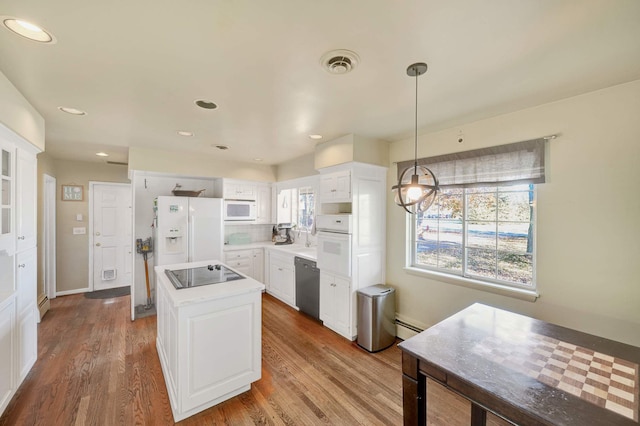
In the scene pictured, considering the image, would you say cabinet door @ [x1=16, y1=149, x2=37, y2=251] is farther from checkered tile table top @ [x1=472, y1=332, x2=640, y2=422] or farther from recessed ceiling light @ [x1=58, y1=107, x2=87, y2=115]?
checkered tile table top @ [x1=472, y1=332, x2=640, y2=422]

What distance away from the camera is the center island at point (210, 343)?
188cm

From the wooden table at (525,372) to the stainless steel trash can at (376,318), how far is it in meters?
1.23

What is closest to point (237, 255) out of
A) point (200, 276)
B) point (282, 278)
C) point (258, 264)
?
point (258, 264)

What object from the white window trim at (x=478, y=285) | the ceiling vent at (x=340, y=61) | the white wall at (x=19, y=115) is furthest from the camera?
the white window trim at (x=478, y=285)

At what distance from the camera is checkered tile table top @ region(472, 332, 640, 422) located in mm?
1053

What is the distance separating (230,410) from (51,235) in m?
4.58

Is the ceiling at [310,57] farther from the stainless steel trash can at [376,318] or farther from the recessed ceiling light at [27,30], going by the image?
the stainless steel trash can at [376,318]

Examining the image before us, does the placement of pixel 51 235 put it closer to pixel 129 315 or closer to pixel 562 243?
pixel 129 315

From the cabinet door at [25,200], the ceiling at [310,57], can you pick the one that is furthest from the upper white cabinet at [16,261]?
the ceiling at [310,57]

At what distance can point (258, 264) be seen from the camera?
472 cm

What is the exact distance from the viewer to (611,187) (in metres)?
1.89

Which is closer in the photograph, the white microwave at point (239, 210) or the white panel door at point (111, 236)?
the white microwave at point (239, 210)

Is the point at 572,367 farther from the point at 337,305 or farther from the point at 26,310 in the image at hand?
the point at 26,310

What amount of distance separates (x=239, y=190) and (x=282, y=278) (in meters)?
1.80
